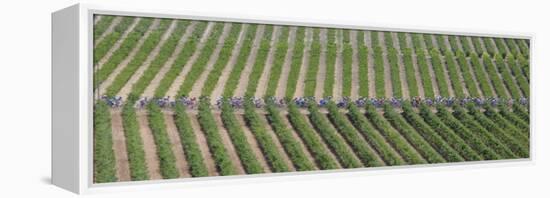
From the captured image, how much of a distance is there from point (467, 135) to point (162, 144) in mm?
3866

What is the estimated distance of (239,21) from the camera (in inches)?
319

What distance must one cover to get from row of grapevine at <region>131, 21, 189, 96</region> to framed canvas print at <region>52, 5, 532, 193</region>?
0.01 m

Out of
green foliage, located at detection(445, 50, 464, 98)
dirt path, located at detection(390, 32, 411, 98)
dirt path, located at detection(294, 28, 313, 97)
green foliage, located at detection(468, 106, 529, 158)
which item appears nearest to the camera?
dirt path, located at detection(294, 28, 313, 97)

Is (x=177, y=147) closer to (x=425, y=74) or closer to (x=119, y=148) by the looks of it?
(x=119, y=148)

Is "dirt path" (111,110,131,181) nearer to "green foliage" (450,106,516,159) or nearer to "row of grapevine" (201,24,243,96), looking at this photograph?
"row of grapevine" (201,24,243,96)

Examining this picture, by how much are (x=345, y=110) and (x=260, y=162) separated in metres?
1.24

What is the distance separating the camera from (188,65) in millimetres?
7973

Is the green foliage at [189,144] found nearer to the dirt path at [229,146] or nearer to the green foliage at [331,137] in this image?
the dirt path at [229,146]

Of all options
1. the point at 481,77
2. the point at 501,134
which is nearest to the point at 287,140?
the point at 481,77

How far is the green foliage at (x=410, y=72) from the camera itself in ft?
30.1

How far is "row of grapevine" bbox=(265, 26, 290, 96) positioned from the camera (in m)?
8.40

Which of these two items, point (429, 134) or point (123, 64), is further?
point (429, 134)

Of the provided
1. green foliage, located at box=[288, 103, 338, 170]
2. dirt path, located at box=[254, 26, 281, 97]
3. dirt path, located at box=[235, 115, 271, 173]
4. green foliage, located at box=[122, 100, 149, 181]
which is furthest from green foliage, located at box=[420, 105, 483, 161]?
green foliage, located at box=[122, 100, 149, 181]

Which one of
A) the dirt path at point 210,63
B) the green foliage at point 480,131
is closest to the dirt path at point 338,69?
the dirt path at point 210,63
